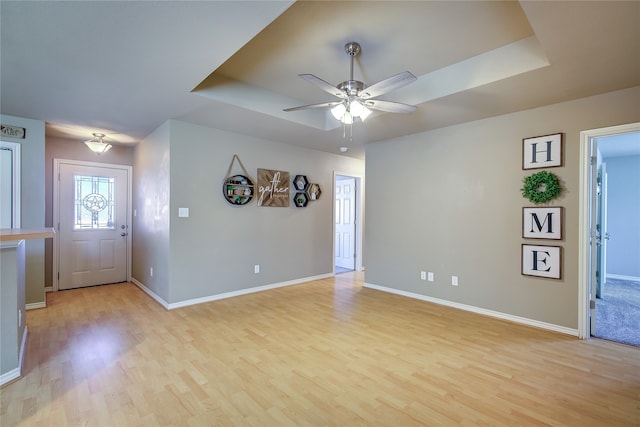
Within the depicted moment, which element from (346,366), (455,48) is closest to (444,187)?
(455,48)

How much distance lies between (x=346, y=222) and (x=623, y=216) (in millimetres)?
5388

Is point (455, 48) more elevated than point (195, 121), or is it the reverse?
point (455, 48)

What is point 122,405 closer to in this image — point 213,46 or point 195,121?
Answer: point 213,46

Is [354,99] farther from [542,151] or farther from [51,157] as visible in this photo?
[51,157]

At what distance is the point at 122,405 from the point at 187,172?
110 inches

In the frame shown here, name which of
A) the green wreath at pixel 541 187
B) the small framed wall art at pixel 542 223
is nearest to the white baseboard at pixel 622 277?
the small framed wall art at pixel 542 223

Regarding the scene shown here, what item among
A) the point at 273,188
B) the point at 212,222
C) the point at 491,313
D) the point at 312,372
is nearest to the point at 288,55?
the point at 273,188

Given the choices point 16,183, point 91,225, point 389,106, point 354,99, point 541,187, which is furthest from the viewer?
point 91,225

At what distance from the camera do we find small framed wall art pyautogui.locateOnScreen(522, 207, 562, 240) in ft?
10.3

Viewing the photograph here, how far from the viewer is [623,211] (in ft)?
18.8

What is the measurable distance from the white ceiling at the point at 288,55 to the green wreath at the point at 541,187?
78 centimetres

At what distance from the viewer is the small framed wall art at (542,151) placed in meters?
3.15

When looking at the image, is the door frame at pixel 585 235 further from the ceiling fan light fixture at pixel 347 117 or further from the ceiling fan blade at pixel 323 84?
the ceiling fan blade at pixel 323 84

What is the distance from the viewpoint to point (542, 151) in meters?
3.24
